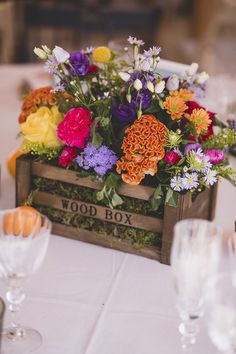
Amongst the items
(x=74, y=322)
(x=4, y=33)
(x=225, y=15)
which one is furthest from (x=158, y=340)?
(x=225, y=15)

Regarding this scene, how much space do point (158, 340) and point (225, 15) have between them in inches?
140

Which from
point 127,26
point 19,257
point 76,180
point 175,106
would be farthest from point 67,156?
point 127,26

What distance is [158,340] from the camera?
113cm

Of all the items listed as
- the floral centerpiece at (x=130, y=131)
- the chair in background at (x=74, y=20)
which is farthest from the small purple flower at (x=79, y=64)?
the chair in background at (x=74, y=20)

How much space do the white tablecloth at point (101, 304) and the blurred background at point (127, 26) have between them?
1.07m

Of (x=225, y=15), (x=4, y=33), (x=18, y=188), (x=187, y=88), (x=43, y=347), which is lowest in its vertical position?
(x=43, y=347)

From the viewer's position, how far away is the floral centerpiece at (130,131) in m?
1.30

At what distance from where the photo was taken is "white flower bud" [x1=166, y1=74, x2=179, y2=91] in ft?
4.52

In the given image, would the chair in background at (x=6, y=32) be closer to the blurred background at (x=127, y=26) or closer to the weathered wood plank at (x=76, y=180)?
the blurred background at (x=127, y=26)

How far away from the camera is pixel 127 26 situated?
13.2 feet

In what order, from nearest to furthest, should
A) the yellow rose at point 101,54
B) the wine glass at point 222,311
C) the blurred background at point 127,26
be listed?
the wine glass at point 222,311, the yellow rose at point 101,54, the blurred background at point 127,26

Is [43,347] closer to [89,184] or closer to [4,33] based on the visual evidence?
[89,184]

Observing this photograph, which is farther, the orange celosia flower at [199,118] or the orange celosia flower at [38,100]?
the orange celosia flower at [38,100]

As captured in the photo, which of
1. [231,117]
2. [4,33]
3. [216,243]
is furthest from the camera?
[4,33]
